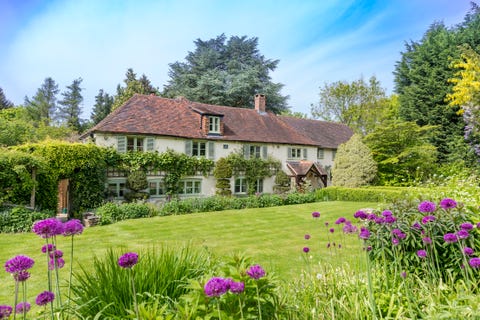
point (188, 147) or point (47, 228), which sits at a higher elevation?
point (188, 147)

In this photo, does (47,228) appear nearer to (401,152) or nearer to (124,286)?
(124,286)

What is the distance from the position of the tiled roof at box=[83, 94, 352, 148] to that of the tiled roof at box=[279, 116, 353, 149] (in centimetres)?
16

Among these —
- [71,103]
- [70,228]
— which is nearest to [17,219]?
[70,228]

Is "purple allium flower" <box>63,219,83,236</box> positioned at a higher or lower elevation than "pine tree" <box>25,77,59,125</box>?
lower

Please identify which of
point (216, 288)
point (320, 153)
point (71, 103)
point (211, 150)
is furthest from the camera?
point (71, 103)

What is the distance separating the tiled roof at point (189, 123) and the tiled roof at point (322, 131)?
16cm

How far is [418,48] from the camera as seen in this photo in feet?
82.0

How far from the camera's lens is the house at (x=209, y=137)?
62.0 ft

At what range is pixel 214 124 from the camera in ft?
73.9

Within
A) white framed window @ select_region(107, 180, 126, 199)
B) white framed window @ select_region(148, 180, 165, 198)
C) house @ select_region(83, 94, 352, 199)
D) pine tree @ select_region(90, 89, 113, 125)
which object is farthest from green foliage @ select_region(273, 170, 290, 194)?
pine tree @ select_region(90, 89, 113, 125)

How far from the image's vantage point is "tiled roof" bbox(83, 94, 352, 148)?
19328 millimetres

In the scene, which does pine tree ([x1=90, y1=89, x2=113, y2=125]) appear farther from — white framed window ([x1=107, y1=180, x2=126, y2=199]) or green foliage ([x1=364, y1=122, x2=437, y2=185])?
green foliage ([x1=364, y1=122, x2=437, y2=185])

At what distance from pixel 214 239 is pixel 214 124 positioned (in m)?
13.4

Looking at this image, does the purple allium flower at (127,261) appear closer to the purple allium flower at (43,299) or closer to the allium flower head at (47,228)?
the purple allium flower at (43,299)
